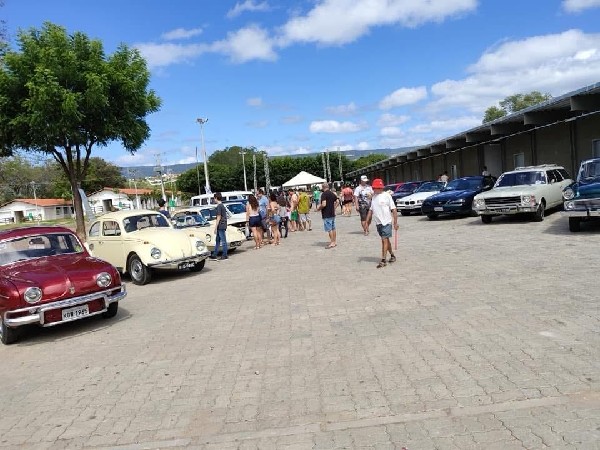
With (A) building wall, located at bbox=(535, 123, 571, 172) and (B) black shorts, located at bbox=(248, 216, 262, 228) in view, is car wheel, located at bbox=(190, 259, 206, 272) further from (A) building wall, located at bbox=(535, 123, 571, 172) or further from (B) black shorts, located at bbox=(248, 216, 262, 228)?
(A) building wall, located at bbox=(535, 123, 571, 172)

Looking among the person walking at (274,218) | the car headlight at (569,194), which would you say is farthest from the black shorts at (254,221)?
the car headlight at (569,194)

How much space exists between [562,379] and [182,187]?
99.6 metres

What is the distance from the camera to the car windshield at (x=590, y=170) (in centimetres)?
1284

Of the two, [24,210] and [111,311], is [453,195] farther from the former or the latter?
[24,210]

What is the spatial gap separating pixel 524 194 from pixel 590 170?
2.16m

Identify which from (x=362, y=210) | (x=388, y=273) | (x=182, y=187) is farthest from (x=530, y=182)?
(x=182, y=187)

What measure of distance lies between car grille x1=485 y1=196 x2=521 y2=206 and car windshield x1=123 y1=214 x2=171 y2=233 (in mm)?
9448

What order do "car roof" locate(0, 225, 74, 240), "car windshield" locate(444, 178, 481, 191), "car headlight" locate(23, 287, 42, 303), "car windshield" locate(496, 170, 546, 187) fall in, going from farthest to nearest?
"car windshield" locate(444, 178, 481, 191) → "car windshield" locate(496, 170, 546, 187) → "car roof" locate(0, 225, 74, 240) → "car headlight" locate(23, 287, 42, 303)

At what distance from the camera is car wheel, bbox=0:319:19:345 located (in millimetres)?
6957

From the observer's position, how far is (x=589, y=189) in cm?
1167

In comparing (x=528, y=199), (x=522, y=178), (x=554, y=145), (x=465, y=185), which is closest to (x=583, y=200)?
(x=528, y=199)

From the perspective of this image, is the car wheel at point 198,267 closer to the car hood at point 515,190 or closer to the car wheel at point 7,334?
the car wheel at point 7,334

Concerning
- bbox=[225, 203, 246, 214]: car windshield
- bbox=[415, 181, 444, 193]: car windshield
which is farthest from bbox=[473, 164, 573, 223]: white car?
bbox=[225, 203, 246, 214]: car windshield

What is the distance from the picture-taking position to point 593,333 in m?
5.15
